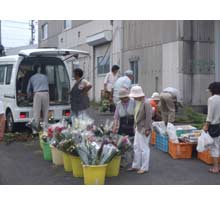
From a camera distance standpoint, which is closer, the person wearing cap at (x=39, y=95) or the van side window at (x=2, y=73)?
the person wearing cap at (x=39, y=95)

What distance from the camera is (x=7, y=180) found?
6.03 m

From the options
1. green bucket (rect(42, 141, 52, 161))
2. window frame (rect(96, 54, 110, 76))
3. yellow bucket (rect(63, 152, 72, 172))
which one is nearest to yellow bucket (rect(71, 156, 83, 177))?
yellow bucket (rect(63, 152, 72, 172))

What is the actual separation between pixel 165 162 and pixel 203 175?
3.34ft

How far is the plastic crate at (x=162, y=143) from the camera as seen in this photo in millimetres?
7844

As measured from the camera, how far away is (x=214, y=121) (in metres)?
6.27

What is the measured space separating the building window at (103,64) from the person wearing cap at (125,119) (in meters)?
11.3

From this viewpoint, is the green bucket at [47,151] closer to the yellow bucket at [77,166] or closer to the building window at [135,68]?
the yellow bucket at [77,166]

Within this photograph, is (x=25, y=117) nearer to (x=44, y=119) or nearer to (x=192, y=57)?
(x=44, y=119)

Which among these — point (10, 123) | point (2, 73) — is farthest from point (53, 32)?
point (10, 123)

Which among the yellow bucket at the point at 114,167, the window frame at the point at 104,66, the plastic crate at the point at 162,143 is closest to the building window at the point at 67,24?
the window frame at the point at 104,66

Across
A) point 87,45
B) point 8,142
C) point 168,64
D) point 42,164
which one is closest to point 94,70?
point 87,45

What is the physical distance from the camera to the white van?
30.8ft

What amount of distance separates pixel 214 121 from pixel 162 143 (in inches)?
75.5

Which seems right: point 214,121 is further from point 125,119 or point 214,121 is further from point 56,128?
point 56,128
